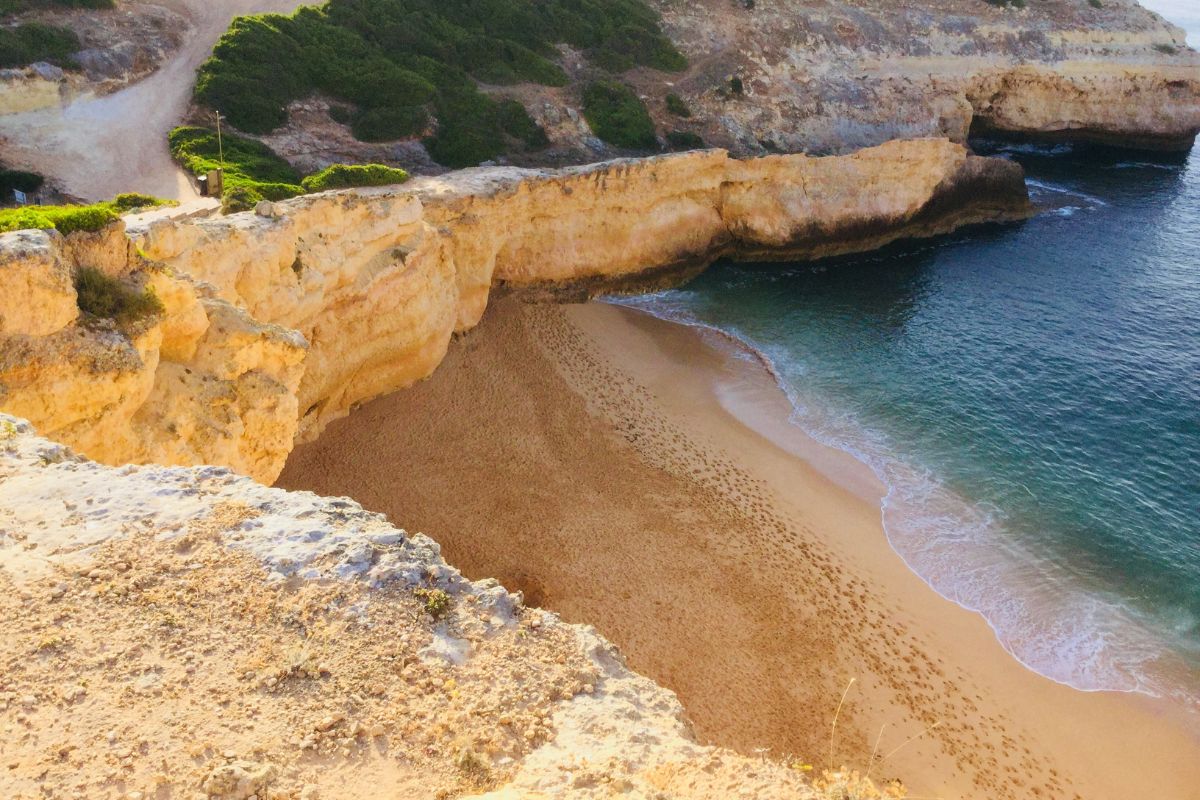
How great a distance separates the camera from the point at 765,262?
125 ft

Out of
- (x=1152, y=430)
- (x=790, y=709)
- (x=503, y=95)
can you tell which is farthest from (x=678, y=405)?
(x=503, y=95)

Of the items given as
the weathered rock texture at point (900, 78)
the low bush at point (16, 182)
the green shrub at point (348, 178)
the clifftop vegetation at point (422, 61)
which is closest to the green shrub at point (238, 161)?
the green shrub at point (348, 178)

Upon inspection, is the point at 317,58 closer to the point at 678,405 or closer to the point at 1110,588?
the point at 678,405

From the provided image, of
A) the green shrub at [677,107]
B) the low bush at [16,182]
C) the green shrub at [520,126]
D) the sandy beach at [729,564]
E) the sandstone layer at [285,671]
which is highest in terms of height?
the green shrub at [677,107]

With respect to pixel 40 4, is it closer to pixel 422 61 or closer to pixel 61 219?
pixel 422 61

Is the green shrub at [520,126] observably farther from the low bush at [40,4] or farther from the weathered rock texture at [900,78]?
the low bush at [40,4]

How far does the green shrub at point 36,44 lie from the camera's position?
28469 millimetres

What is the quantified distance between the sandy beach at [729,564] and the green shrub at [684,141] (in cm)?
1680

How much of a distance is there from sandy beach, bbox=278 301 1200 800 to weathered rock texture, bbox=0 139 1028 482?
289 centimetres

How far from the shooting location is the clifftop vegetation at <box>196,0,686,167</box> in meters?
33.2

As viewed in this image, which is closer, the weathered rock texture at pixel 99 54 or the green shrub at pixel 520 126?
the weathered rock texture at pixel 99 54

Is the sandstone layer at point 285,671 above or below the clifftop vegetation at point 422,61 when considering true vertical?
below

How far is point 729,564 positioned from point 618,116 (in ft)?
88.5

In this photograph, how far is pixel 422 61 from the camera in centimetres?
3866
